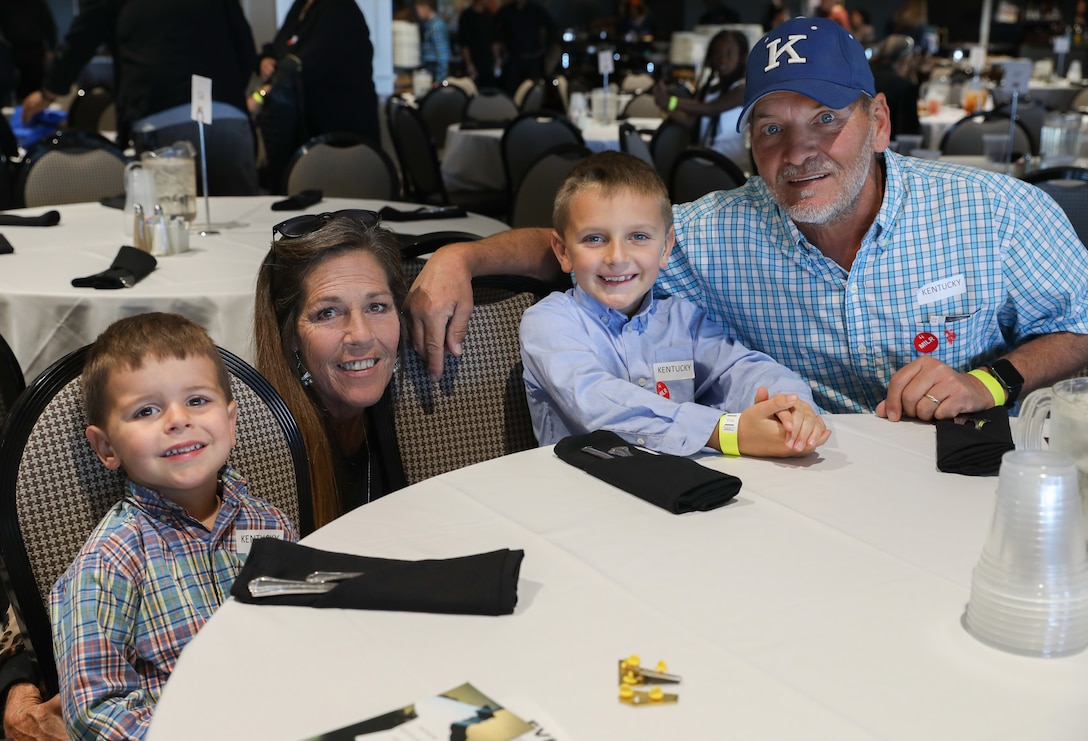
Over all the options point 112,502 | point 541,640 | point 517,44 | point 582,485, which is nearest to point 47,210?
point 112,502

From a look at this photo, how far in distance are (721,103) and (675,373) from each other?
4522 millimetres

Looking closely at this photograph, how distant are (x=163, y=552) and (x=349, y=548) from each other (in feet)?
1.07

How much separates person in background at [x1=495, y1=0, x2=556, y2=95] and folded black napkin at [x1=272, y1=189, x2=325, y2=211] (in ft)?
28.6

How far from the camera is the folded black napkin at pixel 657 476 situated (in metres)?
1.43

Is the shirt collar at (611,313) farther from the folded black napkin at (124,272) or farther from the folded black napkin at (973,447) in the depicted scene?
the folded black napkin at (124,272)

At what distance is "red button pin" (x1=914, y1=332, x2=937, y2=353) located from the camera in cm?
213

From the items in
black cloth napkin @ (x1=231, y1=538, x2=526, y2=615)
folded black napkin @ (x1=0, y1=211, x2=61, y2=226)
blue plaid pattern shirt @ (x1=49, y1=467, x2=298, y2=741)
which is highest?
folded black napkin @ (x1=0, y1=211, x2=61, y2=226)

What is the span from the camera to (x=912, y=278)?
212cm

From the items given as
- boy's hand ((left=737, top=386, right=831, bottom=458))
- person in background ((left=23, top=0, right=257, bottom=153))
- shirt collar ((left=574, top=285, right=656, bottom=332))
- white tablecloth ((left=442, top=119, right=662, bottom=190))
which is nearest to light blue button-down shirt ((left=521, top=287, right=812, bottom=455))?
shirt collar ((left=574, top=285, right=656, bottom=332))

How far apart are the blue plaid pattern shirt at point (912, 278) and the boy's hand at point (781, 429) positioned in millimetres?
568

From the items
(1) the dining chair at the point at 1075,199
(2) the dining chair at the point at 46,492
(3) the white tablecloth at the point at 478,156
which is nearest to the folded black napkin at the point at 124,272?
(2) the dining chair at the point at 46,492

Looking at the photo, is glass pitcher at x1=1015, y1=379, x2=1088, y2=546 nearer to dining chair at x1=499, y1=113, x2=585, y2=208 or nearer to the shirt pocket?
the shirt pocket

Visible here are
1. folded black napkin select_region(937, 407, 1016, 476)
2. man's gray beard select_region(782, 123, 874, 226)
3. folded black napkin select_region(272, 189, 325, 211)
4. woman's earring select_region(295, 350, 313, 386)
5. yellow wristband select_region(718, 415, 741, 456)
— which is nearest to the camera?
folded black napkin select_region(937, 407, 1016, 476)

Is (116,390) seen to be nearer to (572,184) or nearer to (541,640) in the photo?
(541,640)
